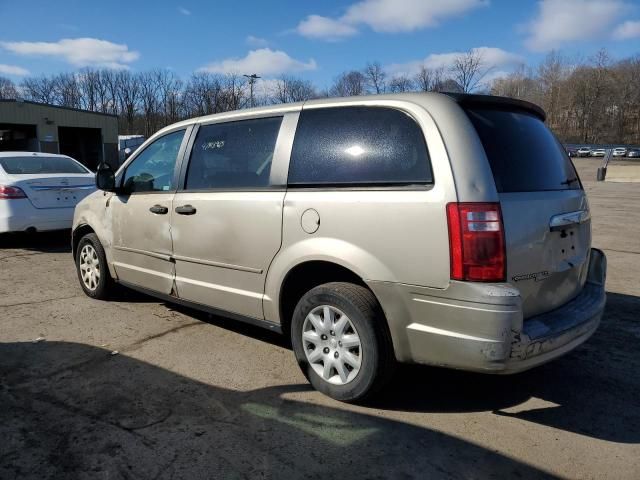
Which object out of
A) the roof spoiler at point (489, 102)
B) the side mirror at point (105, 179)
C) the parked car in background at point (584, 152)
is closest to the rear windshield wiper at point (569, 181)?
the roof spoiler at point (489, 102)

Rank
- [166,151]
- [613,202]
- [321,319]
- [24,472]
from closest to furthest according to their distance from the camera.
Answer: [24,472], [321,319], [166,151], [613,202]

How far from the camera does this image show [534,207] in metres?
2.84

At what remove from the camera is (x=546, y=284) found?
291cm

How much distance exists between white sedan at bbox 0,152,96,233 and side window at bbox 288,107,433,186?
5.94m

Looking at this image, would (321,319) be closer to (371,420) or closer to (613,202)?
(371,420)

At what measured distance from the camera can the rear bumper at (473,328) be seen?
258cm

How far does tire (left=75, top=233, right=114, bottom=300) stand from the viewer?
516 cm

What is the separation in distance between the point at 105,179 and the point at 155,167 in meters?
0.58

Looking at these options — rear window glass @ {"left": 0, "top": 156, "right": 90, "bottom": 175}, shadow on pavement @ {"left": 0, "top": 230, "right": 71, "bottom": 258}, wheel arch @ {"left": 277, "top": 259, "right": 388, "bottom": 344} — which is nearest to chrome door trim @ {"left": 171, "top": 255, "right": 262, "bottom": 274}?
wheel arch @ {"left": 277, "top": 259, "right": 388, "bottom": 344}

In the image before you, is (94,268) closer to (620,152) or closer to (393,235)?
(393,235)

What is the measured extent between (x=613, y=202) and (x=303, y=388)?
16.2 metres

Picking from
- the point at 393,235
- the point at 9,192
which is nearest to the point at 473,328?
the point at 393,235

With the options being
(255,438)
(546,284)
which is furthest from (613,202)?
(255,438)

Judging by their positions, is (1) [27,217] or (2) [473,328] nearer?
(2) [473,328]
